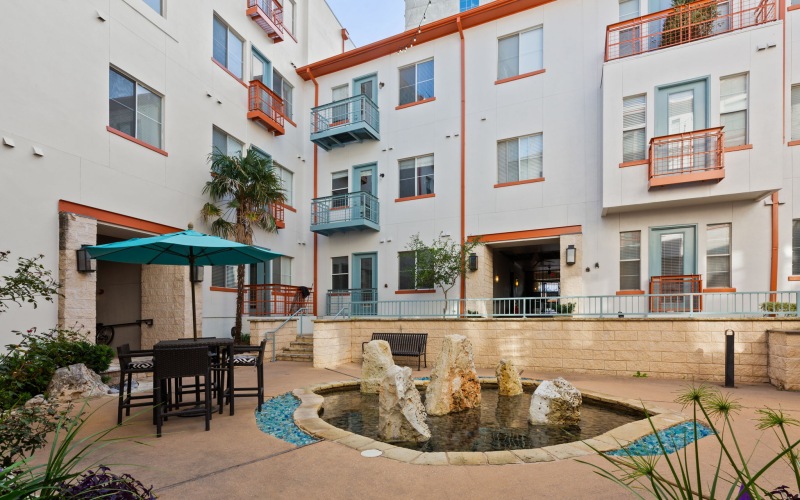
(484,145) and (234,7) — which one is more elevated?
(234,7)

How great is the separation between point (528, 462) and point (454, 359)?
2732 mm

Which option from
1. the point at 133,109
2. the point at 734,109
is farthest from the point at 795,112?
the point at 133,109

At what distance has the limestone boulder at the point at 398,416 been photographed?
514 cm

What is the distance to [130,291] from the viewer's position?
12969 millimetres

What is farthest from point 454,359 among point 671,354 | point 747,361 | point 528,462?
point 747,361

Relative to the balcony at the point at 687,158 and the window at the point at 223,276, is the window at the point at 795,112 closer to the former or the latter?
the balcony at the point at 687,158

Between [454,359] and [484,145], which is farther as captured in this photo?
[484,145]

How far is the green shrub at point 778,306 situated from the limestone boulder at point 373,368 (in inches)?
332

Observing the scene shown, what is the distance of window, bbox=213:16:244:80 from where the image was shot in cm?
1398

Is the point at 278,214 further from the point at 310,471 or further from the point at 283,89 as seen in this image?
the point at 310,471

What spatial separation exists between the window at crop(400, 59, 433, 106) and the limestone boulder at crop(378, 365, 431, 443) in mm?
12902

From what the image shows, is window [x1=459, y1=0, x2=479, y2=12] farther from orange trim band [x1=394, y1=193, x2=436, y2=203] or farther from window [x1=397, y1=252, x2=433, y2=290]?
window [x1=397, y1=252, x2=433, y2=290]

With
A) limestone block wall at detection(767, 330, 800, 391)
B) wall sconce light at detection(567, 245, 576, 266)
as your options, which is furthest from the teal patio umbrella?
limestone block wall at detection(767, 330, 800, 391)

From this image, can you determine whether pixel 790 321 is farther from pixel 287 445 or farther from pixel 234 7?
pixel 234 7
